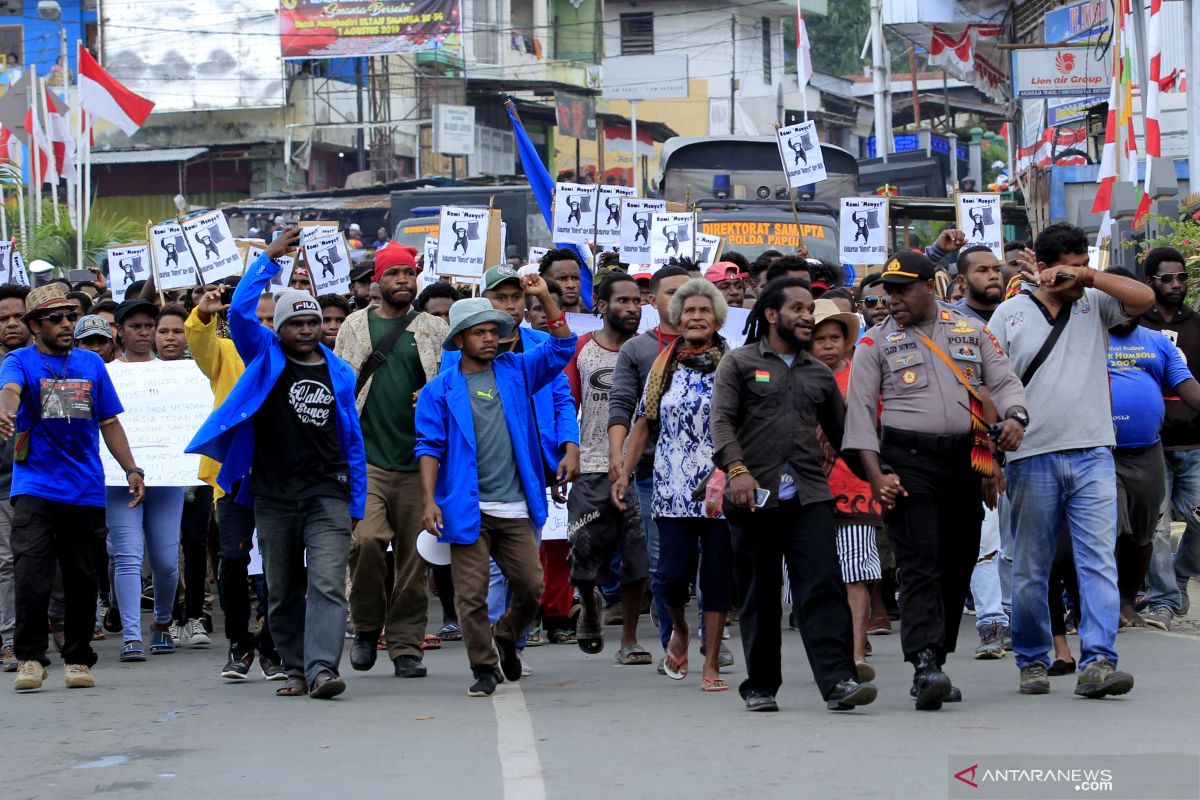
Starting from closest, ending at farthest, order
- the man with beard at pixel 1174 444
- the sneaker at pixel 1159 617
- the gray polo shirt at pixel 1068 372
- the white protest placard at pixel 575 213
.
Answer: the gray polo shirt at pixel 1068 372 → the sneaker at pixel 1159 617 → the man with beard at pixel 1174 444 → the white protest placard at pixel 575 213

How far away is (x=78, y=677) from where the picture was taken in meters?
9.66

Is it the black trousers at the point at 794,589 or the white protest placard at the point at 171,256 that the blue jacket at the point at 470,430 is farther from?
the white protest placard at the point at 171,256

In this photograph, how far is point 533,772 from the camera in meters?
6.70

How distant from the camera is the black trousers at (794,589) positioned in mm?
7945

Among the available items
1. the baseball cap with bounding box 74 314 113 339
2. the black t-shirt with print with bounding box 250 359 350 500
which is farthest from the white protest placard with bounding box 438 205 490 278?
the black t-shirt with print with bounding box 250 359 350 500

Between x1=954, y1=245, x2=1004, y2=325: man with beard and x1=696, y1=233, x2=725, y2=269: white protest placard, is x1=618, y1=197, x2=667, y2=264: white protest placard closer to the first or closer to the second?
x1=696, y1=233, x2=725, y2=269: white protest placard

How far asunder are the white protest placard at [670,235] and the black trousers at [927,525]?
9.42 metres

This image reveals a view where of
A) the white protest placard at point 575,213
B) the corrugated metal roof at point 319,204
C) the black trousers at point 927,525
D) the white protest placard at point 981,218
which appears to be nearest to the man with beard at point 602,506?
the black trousers at point 927,525

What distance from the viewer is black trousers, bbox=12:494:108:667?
9711 mm

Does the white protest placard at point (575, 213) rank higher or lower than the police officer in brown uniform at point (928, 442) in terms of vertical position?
higher

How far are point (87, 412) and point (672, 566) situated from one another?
321 centimetres

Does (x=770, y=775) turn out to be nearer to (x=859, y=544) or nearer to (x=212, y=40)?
(x=859, y=544)

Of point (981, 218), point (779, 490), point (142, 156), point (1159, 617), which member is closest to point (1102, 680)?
point (779, 490)

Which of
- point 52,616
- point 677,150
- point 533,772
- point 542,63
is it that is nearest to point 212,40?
point 542,63
